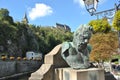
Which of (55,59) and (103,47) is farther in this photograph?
(103,47)

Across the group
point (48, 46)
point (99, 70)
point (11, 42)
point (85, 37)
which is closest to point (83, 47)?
point (85, 37)

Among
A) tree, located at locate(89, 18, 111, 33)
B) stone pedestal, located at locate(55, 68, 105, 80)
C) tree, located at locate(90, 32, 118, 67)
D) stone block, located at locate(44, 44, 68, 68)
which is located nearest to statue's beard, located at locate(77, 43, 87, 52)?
stone pedestal, located at locate(55, 68, 105, 80)

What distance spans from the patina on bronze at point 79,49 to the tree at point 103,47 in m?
21.6

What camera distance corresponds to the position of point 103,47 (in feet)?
95.4

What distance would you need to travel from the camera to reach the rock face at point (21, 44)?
54625 mm

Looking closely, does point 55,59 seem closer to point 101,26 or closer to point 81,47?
point 81,47

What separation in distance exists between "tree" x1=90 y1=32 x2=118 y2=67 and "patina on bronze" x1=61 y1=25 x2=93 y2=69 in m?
21.6

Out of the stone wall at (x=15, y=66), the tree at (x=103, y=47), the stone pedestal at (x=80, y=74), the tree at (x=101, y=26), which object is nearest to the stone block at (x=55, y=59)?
the stone pedestal at (x=80, y=74)

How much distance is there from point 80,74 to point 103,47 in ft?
76.8

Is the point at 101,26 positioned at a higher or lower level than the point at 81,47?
higher

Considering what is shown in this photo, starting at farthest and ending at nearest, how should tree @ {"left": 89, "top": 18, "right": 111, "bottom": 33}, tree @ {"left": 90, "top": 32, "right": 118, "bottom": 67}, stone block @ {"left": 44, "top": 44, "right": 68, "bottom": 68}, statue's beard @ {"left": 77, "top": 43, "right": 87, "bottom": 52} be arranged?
tree @ {"left": 89, "top": 18, "right": 111, "bottom": 33}
tree @ {"left": 90, "top": 32, "right": 118, "bottom": 67}
stone block @ {"left": 44, "top": 44, "right": 68, "bottom": 68}
statue's beard @ {"left": 77, "top": 43, "right": 87, "bottom": 52}

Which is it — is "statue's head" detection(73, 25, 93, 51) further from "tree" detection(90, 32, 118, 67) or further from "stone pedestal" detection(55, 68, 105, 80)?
"tree" detection(90, 32, 118, 67)

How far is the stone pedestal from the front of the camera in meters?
6.13

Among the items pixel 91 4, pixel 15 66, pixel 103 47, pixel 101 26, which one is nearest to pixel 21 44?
pixel 15 66
